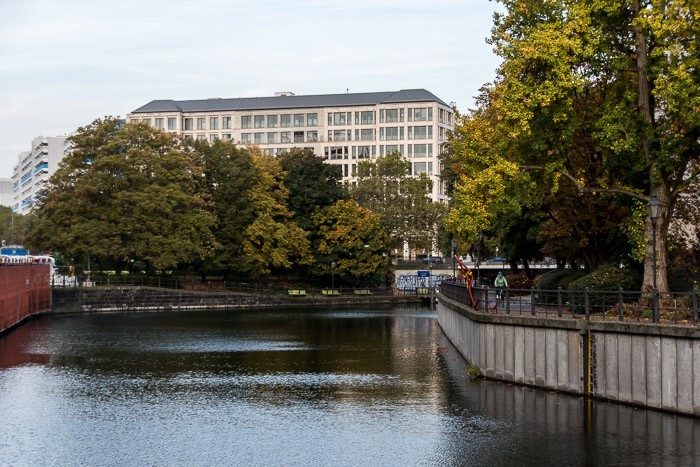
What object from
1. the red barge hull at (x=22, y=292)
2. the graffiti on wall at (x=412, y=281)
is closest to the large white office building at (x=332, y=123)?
the graffiti on wall at (x=412, y=281)

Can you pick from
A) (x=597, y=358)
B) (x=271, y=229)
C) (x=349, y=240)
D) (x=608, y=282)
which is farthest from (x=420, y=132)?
(x=597, y=358)

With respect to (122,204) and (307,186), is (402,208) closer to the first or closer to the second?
(307,186)

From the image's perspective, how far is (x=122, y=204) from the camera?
85000 millimetres

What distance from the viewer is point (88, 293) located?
8094 centimetres

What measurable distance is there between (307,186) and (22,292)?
4736 centimetres

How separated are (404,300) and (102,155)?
134 ft

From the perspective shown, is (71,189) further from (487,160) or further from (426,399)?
(426,399)

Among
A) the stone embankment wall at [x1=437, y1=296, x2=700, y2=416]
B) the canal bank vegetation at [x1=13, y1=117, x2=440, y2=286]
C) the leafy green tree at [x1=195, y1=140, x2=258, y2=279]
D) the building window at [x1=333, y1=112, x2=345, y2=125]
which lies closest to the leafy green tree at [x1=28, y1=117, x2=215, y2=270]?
the canal bank vegetation at [x1=13, y1=117, x2=440, y2=286]

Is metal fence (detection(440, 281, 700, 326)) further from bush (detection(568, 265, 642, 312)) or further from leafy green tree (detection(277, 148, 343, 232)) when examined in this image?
leafy green tree (detection(277, 148, 343, 232))

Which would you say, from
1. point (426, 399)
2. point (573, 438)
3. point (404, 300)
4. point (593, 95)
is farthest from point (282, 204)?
point (573, 438)

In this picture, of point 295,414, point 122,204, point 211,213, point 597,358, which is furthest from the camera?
point 211,213

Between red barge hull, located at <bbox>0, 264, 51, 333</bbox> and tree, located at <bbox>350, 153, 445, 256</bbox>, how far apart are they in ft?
161

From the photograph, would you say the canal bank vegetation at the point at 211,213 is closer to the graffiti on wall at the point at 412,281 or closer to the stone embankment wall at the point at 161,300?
the stone embankment wall at the point at 161,300

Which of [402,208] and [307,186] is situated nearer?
[307,186]
